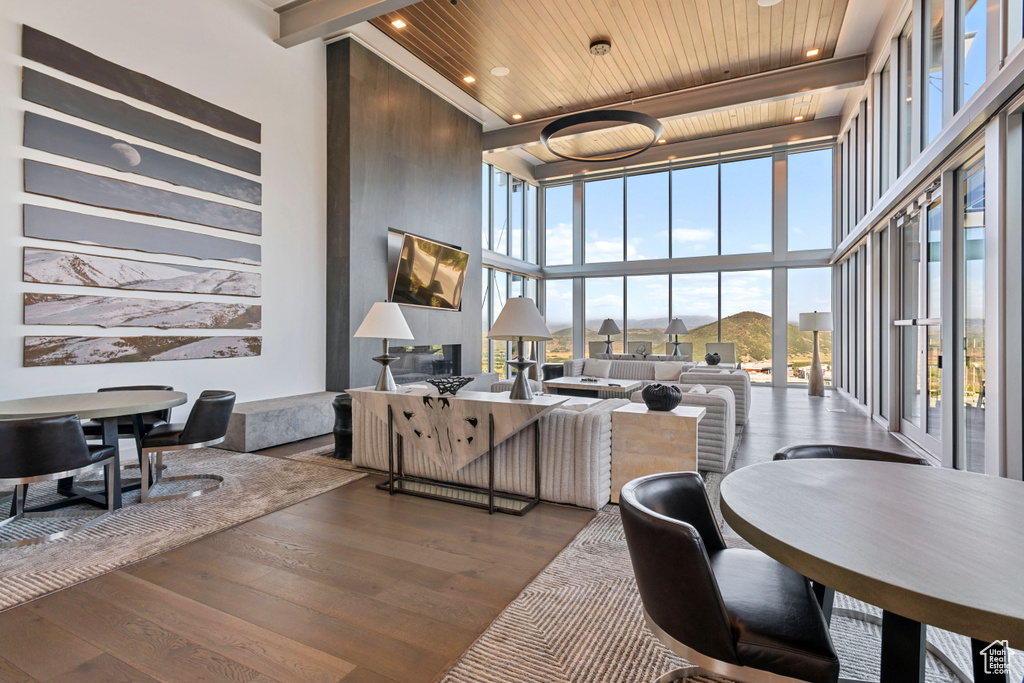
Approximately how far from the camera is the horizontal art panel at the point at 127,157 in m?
3.95

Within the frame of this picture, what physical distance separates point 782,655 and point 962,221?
4386 mm

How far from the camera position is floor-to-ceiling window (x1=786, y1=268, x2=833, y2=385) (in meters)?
10.7

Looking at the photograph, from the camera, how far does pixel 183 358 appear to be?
4918mm

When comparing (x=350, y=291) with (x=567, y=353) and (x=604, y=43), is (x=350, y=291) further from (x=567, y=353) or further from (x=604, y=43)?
(x=567, y=353)

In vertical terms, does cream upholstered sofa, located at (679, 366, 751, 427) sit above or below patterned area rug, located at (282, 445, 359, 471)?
above

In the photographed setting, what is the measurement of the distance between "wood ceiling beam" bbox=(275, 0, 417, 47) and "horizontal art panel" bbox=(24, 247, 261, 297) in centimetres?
274

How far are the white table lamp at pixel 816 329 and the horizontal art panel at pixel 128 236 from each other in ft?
28.7

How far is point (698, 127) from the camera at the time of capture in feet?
33.0

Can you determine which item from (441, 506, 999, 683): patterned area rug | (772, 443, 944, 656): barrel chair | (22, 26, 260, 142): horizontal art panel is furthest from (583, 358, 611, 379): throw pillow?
A: (772, 443, 944, 656): barrel chair

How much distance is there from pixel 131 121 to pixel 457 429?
13.4 feet

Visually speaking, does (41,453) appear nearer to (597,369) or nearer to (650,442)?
(650,442)

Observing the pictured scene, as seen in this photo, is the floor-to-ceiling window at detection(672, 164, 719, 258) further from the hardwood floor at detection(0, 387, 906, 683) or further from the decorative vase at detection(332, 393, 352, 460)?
the hardwood floor at detection(0, 387, 906, 683)

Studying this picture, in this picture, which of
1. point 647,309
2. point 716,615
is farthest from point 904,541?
point 647,309

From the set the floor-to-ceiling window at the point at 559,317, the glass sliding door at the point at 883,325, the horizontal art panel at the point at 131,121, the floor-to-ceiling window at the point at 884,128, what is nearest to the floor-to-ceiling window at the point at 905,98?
the floor-to-ceiling window at the point at 884,128
